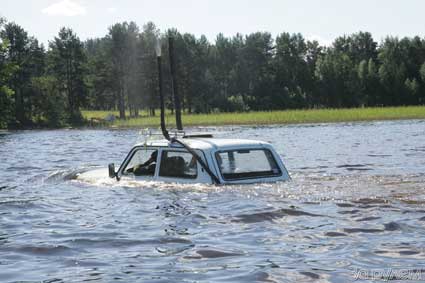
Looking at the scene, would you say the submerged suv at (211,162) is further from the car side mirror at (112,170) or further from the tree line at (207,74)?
the tree line at (207,74)

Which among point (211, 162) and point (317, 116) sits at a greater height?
point (211, 162)

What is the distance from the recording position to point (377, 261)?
746 centimetres

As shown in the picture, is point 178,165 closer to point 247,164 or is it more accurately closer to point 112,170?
point 247,164

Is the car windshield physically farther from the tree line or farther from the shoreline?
the tree line

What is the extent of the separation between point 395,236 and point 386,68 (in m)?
99.0

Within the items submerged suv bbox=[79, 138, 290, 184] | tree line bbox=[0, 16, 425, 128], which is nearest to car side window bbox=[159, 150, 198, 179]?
submerged suv bbox=[79, 138, 290, 184]

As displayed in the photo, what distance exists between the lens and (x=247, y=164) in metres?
12.6

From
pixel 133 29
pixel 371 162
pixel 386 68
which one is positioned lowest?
pixel 371 162

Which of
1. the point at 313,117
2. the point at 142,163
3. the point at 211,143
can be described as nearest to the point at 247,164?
the point at 211,143

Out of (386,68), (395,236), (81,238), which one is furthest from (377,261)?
(386,68)

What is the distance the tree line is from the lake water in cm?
6842

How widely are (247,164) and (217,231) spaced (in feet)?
10.6

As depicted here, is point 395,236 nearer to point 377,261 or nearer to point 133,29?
point 377,261

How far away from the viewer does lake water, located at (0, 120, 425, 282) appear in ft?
24.3
